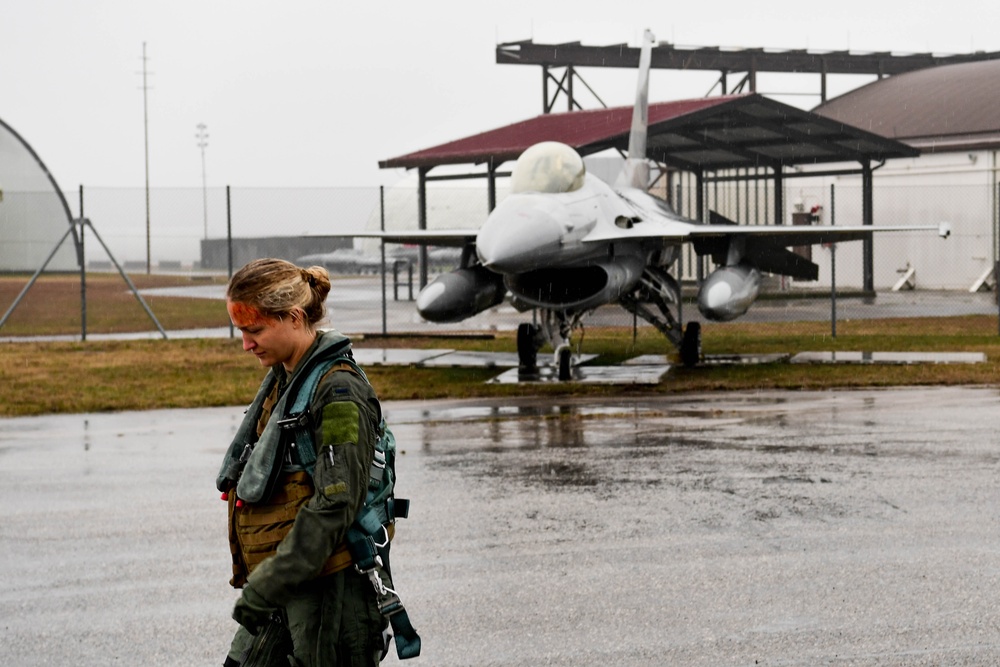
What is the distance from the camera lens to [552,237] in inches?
634

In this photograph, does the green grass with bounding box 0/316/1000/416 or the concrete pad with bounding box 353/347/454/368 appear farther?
the concrete pad with bounding box 353/347/454/368

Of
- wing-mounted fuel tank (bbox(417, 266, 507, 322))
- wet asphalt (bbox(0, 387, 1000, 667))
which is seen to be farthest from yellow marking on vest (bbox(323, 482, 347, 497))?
wing-mounted fuel tank (bbox(417, 266, 507, 322))

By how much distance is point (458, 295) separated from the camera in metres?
18.7

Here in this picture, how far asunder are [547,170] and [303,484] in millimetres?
13735

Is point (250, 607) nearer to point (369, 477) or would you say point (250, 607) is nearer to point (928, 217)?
point (369, 477)

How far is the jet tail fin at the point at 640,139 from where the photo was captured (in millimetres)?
21766

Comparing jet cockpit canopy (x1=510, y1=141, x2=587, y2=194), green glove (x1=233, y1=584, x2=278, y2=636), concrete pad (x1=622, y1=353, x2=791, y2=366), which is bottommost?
concrete pad (x1=622, y1=353, x2=791, y2=366)

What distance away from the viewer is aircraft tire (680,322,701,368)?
19.1 meters

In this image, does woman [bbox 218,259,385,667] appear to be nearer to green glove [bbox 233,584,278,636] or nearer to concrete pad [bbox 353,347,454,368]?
green glove [bbox 233,584,278,636]

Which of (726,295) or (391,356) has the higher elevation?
(726,295)

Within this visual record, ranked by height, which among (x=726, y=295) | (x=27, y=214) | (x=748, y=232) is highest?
(x=27, y=214)

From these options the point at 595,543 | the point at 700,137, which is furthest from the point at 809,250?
the point at 595,543

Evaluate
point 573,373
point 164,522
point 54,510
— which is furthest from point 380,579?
point 573,373

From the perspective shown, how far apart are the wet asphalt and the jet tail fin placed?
9693 millimetres
